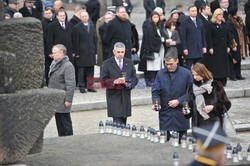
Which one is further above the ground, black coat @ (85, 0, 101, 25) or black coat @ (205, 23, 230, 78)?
black coat @ (85, 0, 101, 25)

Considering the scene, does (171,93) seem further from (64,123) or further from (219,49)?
(219,49)

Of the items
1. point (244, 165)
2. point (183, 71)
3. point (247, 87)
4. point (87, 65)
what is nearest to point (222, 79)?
point (247, 87)

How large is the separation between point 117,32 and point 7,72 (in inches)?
359

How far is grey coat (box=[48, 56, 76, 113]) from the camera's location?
51.1ft

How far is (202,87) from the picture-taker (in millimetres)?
13797

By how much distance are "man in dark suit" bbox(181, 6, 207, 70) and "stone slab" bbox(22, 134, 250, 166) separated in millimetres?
7633

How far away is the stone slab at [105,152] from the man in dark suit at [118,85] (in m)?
1.33

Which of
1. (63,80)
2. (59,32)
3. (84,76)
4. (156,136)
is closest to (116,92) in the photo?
(63,80)

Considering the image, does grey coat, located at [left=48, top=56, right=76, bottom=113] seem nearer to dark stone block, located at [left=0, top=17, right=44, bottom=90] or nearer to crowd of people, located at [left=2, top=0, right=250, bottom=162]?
crowd of people, located at [left=2, top=0, right=250, bottom=162]

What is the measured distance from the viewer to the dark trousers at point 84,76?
2105 cm

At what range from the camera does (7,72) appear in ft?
38.9

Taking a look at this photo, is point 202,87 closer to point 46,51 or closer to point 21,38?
point 21,38

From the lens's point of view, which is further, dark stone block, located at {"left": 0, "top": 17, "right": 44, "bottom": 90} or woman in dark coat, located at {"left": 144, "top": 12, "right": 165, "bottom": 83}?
woman in dark coat, located at {"left": 144, "top": 12, "right": 165, "bottom": 83}

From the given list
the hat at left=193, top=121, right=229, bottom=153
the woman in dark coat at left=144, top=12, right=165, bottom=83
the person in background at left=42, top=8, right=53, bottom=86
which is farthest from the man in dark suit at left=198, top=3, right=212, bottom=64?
the hat at left=193, top=121, right=229, bottom=153
